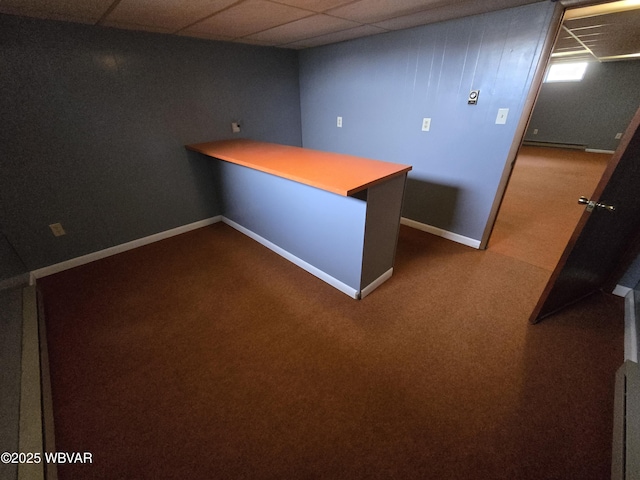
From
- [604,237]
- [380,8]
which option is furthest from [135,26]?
[604,237]

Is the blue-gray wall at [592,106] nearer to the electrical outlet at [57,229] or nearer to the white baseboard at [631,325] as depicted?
the white baseboard at [631,325]

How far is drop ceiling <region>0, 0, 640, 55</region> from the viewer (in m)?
1.53

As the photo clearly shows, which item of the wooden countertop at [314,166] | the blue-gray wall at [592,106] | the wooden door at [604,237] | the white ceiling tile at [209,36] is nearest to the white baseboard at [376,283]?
the wooden countertop at [314,166]

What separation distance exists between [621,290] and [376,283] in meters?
1.72

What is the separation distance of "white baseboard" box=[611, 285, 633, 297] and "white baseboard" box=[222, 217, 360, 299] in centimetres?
185

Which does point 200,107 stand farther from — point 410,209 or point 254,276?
point 410,209

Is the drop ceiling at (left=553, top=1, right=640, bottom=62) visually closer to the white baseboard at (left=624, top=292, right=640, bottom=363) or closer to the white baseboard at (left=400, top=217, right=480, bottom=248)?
the white baseboard at (left=400, top=217, right=480, bottom=248)

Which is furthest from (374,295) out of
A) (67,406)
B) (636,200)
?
(67,406)

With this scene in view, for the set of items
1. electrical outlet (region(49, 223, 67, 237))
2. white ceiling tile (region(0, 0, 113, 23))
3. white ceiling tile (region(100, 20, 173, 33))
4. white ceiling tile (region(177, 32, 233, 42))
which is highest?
white ceiling tile (region(177, 32, 233, 42))

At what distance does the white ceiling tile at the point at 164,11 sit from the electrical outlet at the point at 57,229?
5.31 ft

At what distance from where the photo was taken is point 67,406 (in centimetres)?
129

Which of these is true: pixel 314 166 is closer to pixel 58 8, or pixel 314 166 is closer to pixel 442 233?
pixel 442 233

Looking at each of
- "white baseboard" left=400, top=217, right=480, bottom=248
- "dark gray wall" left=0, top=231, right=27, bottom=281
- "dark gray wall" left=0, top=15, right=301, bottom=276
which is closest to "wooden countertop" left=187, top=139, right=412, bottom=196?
"dark gray wall" left=0, top=15, right=301, bottom=276

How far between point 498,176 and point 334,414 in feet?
7.12
